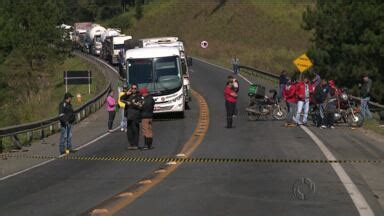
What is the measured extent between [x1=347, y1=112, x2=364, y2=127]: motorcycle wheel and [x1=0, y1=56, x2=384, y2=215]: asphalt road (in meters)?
2.75

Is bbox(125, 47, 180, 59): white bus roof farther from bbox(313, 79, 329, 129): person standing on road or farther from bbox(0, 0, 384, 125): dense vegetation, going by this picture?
bbox(0, 0, 384, 125): dense vegetation

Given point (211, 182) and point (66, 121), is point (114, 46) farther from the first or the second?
point (211, 182)

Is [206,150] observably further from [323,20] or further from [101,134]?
[323,20]

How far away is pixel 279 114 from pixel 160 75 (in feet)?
16.5

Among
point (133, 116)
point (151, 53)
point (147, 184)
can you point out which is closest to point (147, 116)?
point (133, 116)

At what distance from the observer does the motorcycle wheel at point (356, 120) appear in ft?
80.4

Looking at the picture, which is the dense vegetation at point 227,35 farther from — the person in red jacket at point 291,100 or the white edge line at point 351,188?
the white edge line at point 351,188

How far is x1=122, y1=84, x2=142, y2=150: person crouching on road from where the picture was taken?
63.0 ft

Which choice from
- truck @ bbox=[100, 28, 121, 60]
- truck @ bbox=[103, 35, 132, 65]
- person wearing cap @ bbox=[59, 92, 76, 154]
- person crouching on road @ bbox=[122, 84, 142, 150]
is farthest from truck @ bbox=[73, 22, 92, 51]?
person crouching on road @ bbox=[122, 84, 142, 150]

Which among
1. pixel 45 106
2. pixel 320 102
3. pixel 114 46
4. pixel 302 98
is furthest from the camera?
pixel 114 46

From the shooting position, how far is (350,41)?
4841cm

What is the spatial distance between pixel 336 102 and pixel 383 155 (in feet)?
26.3

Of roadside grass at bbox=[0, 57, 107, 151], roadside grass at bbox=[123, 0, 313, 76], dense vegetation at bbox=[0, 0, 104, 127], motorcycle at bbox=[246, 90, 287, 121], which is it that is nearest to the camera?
roadside grass at bbox=[0, 57, 107, 151]

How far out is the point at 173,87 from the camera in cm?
2769
